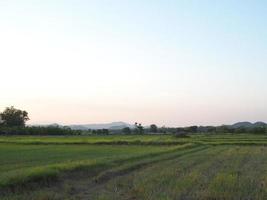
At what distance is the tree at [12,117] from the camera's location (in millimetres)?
168387

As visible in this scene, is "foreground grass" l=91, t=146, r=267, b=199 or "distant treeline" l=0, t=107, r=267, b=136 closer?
"foreground grass" l=91, t=146, r=267, b=199

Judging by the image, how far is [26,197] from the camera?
602 inches

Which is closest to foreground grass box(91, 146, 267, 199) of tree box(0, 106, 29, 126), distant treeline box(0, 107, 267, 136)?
distant treeline box(0, 107, 267, 136)

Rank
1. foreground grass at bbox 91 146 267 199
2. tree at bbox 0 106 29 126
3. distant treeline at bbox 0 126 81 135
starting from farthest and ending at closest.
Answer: tree at bbox 0 106 29 126 → distant treeline at bbox 0 126 81 135 → foreground grass at bbox 91 146 267 199

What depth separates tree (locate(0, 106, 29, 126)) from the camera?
552 ft

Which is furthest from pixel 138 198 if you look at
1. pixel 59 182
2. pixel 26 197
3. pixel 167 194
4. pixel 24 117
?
pixel 24 117

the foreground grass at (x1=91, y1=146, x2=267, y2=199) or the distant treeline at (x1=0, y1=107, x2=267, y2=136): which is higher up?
the distant treeline at (x1=0, y1=107, x2=267, y2=136)

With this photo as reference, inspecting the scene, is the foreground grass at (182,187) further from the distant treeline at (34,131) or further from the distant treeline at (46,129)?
the distant treeline at (34,131)

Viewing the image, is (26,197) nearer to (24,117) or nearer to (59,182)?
(59,182)

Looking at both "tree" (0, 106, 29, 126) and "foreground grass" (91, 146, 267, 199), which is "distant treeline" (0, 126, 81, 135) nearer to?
"tree" (0, 106, 29, 126)

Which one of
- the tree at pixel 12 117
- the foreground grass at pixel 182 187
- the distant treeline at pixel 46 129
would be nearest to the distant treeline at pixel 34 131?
the distant treeline at pixel 46 129

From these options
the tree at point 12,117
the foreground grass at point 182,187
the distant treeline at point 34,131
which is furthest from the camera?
the tree at point 12,117

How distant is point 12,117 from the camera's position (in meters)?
170

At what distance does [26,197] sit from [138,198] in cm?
345
